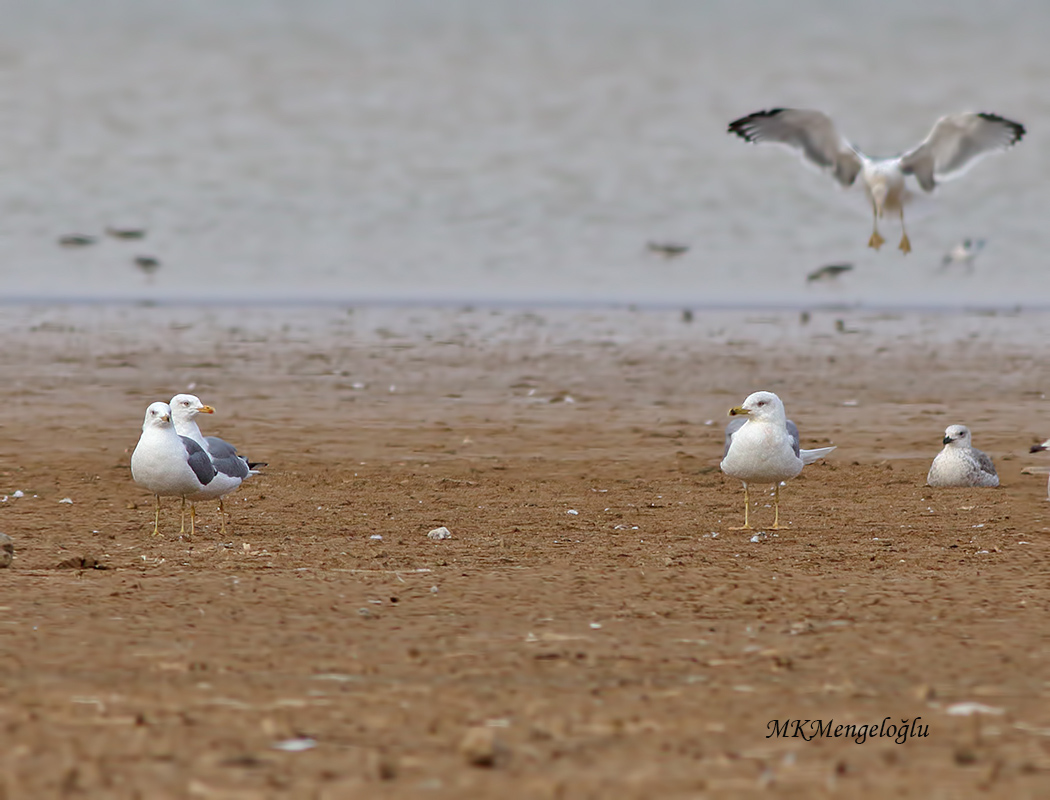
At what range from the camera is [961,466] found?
11633 mm

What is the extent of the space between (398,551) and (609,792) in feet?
14.5

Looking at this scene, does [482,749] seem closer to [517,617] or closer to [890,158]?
[517,617]

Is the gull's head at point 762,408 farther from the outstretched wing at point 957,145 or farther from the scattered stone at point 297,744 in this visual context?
the outstretched wing at point 957,145

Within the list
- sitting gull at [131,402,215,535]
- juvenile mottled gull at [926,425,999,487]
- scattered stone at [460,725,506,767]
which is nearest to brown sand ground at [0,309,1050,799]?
scattered stone at [460,725,506,767]

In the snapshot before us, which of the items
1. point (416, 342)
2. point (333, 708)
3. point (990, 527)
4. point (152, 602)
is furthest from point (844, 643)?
point (416, 342)

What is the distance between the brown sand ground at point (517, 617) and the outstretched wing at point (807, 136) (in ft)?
9.55

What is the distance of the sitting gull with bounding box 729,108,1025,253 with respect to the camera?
52.9 feet

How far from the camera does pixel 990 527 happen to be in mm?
A: 9523

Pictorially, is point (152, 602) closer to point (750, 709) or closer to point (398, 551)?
point (398, 551)

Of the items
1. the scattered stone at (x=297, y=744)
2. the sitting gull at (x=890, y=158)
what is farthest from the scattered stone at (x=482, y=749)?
the sitting gull at (x=890, y=158)

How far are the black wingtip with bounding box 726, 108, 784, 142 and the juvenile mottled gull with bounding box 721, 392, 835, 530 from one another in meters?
6.80

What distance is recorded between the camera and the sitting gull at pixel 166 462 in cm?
895

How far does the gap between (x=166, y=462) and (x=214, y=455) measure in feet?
2.14

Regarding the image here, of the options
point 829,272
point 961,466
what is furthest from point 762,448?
point 829,272
